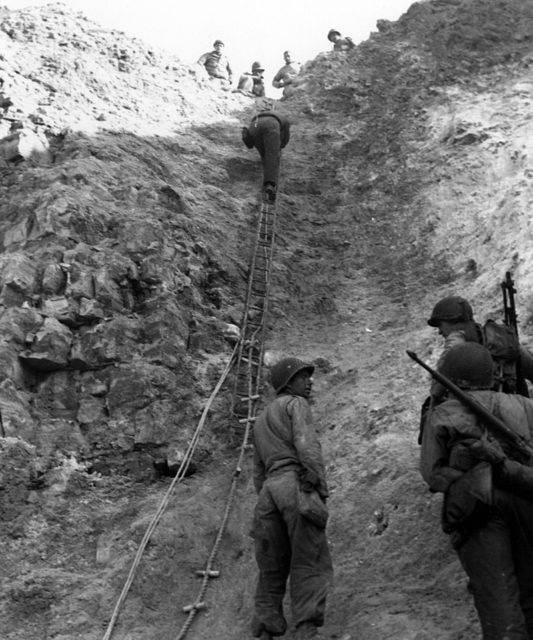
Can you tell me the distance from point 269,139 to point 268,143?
0.09 meters

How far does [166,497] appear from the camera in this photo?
9.00 meters

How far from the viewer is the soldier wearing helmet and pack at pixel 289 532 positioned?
672cm

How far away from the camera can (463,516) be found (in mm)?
5883

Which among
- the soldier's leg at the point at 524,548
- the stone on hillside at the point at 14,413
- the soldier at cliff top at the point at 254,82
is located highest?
the soldier at cliff top at the point at 254,82

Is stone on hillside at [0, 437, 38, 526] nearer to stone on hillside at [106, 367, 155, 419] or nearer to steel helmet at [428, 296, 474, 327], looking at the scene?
stone on hillside at [106, 367, 155, 419]

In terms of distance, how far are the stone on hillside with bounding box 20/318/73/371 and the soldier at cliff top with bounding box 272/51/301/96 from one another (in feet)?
42.7

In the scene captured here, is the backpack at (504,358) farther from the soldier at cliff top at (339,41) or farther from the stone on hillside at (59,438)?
the soldier at cliff top at (339,41)

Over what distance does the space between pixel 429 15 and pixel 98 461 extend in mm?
14482

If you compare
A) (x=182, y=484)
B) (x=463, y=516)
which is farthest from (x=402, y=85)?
(x=463, y=516)

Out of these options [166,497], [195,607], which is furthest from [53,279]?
[195,607]

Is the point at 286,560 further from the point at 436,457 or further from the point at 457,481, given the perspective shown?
the point at 457,481

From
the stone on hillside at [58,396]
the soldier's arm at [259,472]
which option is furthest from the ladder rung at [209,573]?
the stone on hillside at [58,396]

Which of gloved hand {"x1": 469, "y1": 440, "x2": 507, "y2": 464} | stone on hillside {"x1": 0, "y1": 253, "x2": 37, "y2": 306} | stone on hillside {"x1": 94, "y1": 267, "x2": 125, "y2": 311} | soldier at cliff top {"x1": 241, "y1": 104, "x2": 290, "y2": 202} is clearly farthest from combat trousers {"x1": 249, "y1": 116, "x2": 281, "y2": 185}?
gloved hand {"x1": 469, "y1": 440, "x2": 507, "y2": 464}

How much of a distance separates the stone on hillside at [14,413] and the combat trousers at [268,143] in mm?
6520
